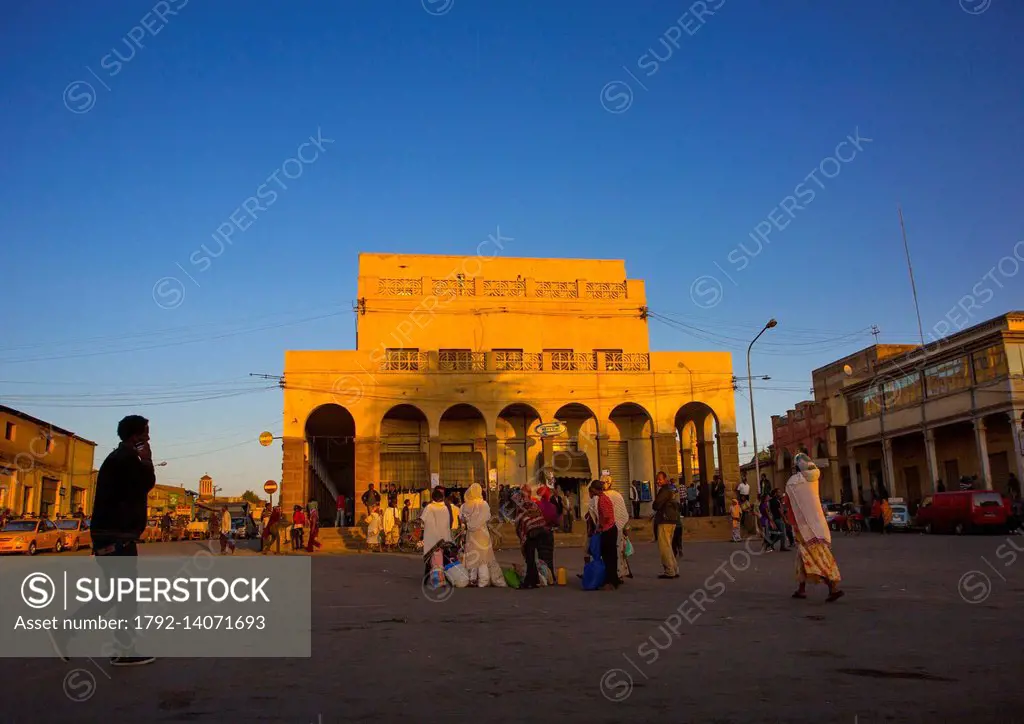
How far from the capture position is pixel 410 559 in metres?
20.7

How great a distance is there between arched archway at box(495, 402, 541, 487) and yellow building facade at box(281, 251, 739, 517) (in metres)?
0.05

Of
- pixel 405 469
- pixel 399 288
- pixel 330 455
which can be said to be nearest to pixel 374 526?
pixel 405 469

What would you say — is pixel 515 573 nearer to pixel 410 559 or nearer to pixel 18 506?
pixel 410 559

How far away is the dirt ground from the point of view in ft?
15.1

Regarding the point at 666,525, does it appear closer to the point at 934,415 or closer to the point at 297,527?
the point at 297,527

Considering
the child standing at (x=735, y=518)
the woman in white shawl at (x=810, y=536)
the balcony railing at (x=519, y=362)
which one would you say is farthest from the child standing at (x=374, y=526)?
the woman in white shawl at (x=810, y=536)

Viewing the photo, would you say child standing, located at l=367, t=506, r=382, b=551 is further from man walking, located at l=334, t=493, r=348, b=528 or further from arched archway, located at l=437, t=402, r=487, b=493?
arched archway, located at l=437, t=402, r=487, b=493

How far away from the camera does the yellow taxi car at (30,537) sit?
25781mm

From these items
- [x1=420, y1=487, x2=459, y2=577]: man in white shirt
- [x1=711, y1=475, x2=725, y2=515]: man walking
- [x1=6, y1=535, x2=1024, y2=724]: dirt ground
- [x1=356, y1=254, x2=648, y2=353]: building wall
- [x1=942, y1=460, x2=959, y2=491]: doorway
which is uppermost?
[x1=356, y1=254, x2=648, y2=353]: building wall

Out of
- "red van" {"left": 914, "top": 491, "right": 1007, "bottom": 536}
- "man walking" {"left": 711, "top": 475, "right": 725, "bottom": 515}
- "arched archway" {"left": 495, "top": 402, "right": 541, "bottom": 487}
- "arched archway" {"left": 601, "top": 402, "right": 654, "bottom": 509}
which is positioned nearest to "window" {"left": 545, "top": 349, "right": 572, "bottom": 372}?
"arched archway" {"left": 495, "top": 402, "right": 541, "bottom": 487}

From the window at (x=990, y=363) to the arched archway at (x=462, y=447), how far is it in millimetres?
20842

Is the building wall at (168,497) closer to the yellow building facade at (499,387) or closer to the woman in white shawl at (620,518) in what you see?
the yellow building facade at (499,387)

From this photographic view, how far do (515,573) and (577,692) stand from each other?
26.6 ft

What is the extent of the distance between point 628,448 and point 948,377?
49.5ft
